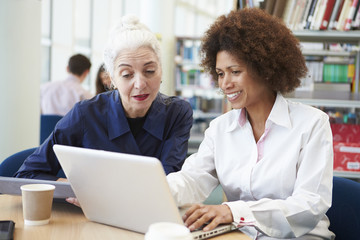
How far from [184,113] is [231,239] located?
80 centimetres

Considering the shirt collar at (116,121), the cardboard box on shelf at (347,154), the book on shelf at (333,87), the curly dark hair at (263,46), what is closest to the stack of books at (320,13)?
the book on shelf at (333,87)

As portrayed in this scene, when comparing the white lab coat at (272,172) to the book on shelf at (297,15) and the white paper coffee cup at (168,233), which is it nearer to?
the white paper coffee cup at (168,233)

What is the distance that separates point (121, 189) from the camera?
1.03 m

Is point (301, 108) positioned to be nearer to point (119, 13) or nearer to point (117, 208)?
point (117, 208)

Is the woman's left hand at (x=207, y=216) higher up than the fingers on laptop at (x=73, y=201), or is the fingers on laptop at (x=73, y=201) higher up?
the woman's left hand at (x=207, y=216)

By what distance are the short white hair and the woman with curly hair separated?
8.4 inches

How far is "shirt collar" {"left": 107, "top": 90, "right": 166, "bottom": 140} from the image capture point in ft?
5.45

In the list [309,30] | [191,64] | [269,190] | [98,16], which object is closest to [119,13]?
[98,16]

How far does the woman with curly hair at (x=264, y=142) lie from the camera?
132 centimetres

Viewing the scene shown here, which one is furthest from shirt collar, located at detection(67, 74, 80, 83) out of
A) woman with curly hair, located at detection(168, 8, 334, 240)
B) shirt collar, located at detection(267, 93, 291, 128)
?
shirt collar, located at detection(267, 93, 291, 128)

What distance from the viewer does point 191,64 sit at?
6.61 m

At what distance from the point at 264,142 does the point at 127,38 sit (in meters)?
0.63

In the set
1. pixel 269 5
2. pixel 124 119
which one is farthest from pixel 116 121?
pixel 269 5

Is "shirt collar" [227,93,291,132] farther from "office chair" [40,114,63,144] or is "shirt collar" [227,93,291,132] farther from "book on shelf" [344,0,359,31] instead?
"office chair" [40,114,63,144]
